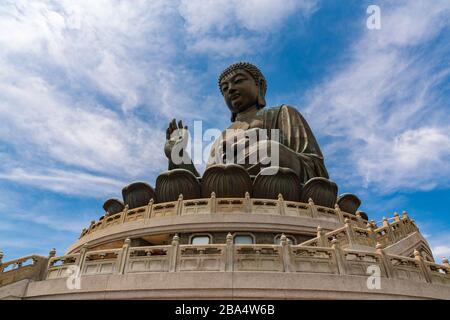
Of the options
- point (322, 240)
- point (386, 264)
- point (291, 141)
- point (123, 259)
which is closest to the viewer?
point (386, 264)

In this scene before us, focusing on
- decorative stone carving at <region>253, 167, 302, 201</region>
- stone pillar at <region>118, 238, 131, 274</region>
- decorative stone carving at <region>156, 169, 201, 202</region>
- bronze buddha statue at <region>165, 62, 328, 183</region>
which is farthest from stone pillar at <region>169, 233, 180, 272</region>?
bronze buddha statue at <region>165, 62, 328, 183</region>

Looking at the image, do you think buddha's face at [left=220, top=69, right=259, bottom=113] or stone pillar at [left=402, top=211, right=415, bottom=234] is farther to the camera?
buddha's face at [left=220, top=69, right=259, bottom=113]

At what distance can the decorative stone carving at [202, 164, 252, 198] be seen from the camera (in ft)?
44.2

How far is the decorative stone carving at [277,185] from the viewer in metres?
13.4

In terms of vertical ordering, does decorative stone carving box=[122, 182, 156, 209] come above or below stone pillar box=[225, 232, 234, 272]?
above

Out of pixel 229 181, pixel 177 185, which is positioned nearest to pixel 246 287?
pixel 229 181

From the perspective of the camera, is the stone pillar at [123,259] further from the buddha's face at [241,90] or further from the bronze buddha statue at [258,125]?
the buddha's face at [241,90]

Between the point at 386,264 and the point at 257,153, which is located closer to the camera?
the point at 386,264

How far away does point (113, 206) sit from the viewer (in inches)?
615

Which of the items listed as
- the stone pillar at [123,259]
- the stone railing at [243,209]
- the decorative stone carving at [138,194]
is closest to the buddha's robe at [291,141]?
the stone railing at [243,209]

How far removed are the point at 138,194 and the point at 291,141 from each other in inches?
373

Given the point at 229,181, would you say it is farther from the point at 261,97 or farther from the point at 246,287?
the point at 261,97

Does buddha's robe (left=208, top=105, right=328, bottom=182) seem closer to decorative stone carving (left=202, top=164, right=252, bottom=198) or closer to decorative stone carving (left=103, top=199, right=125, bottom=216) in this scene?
decorative stone carving (left=202, top=164, right=252, bottom=198)
